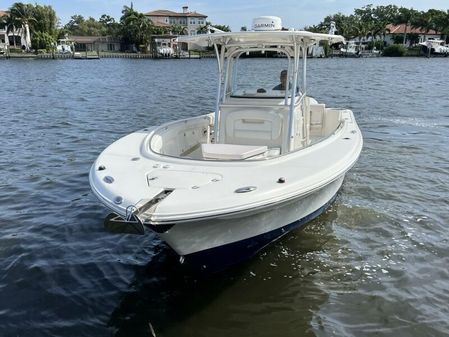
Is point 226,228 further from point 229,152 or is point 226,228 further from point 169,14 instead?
point 169,14

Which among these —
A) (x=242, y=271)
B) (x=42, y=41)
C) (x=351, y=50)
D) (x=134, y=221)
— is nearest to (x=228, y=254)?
(x=242, y=271)

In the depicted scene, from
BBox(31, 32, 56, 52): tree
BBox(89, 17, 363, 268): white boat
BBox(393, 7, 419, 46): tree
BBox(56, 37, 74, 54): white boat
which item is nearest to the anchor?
BBox(89, 17, 363, 268): white boat

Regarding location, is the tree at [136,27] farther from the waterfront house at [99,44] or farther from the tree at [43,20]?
the tree at [43,20]

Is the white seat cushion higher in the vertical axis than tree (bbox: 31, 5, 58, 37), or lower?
lower

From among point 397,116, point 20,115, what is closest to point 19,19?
point 20,115

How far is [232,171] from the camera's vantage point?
517 cm

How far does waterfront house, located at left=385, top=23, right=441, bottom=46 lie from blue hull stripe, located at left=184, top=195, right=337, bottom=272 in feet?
347

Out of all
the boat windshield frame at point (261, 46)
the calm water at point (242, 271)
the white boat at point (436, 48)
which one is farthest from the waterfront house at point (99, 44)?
the boat windshield frame at point (261, 46)

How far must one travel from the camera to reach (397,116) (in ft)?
55.7

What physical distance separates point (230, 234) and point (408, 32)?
108104 millimetres

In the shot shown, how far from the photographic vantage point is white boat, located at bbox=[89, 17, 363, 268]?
4.45 m

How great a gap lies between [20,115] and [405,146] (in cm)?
1367

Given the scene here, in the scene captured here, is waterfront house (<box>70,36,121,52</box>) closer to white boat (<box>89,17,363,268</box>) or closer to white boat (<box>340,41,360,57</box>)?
white boat (<box>340,41,360,57</box>)

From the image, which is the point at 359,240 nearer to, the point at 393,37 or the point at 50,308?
the point at 50,308
